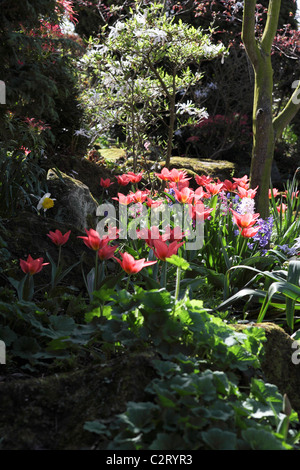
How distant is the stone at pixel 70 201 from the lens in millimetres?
3639

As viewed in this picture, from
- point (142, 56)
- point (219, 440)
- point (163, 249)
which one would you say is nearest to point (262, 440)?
point (219, 440)

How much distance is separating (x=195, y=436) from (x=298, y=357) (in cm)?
79

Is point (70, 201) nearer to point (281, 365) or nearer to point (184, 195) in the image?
point (184, 195)

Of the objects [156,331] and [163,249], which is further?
[163,249]

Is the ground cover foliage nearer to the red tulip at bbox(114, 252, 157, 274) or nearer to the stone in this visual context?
the red tulip at bbox(114, 252, 157, 274)

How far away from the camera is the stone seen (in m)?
3.64

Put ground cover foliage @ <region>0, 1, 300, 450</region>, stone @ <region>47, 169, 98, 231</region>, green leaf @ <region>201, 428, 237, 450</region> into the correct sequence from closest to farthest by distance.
→ green leaf @ <region>201, 428, 237, 450</region> → ground cover foliage @ <region>0, 1, 300, 450</region> → stone @ <region>47, 169, 98, 231</region>

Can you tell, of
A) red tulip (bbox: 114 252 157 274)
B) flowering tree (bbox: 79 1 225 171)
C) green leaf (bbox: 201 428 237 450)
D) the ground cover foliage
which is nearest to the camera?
green leaf (bbox: 201 428 237 450)

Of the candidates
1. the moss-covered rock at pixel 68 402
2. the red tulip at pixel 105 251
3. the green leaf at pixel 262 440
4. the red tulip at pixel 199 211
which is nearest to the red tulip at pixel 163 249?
the red tulip at pixel 105 251

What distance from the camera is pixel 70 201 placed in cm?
371

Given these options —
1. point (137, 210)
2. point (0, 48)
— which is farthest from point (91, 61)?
point (0, 48)

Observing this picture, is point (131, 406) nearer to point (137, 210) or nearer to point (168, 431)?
point (168, 431)

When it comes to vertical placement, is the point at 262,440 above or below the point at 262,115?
below

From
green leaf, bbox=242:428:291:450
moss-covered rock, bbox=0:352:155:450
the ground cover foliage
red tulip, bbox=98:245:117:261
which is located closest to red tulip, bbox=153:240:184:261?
the ground cover foliage
